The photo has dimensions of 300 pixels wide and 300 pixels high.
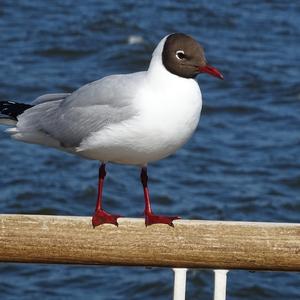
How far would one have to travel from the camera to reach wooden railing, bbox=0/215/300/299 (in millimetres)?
3135

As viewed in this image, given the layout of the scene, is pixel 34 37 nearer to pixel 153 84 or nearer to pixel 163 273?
pixel 163 273

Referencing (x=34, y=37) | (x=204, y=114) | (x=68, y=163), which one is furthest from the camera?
(x=34, y=37)

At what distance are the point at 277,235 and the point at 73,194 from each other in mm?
7628

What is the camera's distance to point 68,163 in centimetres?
1143

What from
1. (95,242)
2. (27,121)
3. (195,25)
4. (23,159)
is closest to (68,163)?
(23,159)

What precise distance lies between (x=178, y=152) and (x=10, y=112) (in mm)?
7691

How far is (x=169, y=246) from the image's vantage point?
10.4 ft

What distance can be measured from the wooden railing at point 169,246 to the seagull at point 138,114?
0.18m

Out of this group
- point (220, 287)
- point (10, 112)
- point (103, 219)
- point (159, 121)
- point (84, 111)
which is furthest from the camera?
point (10, 112)

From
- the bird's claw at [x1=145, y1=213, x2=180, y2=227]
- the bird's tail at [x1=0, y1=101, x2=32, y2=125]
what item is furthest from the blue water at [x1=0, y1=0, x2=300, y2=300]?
the bird's claw at [x1=145, y1=213, x2=180, y2=227]

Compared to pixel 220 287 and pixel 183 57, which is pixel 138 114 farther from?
pixel 220 287

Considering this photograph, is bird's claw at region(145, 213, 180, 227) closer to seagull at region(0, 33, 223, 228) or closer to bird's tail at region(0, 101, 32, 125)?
seagull at region(0, 33, 223, 228)

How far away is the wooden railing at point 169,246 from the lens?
123 inches

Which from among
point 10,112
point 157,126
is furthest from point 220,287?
point 10,112
